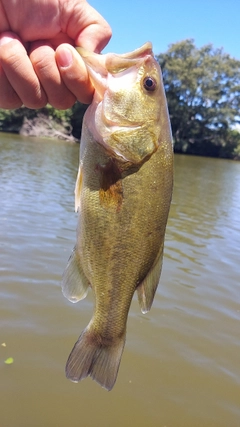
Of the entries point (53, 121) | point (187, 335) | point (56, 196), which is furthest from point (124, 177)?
point (53, 121)

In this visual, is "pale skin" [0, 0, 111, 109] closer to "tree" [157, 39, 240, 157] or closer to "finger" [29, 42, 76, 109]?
"finger" [29, 42, 76, 109]

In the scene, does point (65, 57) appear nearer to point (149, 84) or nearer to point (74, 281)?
point (149, 84)

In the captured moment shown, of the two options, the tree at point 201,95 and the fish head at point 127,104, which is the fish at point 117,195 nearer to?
the fish head at point 127,104

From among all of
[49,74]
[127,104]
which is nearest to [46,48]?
[49,74]

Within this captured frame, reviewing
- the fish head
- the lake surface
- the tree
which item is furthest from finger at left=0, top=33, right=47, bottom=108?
the tree

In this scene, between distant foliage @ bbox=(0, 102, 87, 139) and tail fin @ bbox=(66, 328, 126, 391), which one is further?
distant foliage @ bbox=(0, 102, 87, 139)

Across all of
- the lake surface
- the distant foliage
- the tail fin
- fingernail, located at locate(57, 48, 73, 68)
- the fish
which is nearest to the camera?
fingernail, located at locate(57, 48, 73, 68)

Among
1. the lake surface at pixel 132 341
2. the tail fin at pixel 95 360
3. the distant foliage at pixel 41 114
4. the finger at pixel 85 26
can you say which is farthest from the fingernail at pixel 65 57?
the distant foliage at pixel 41 114
